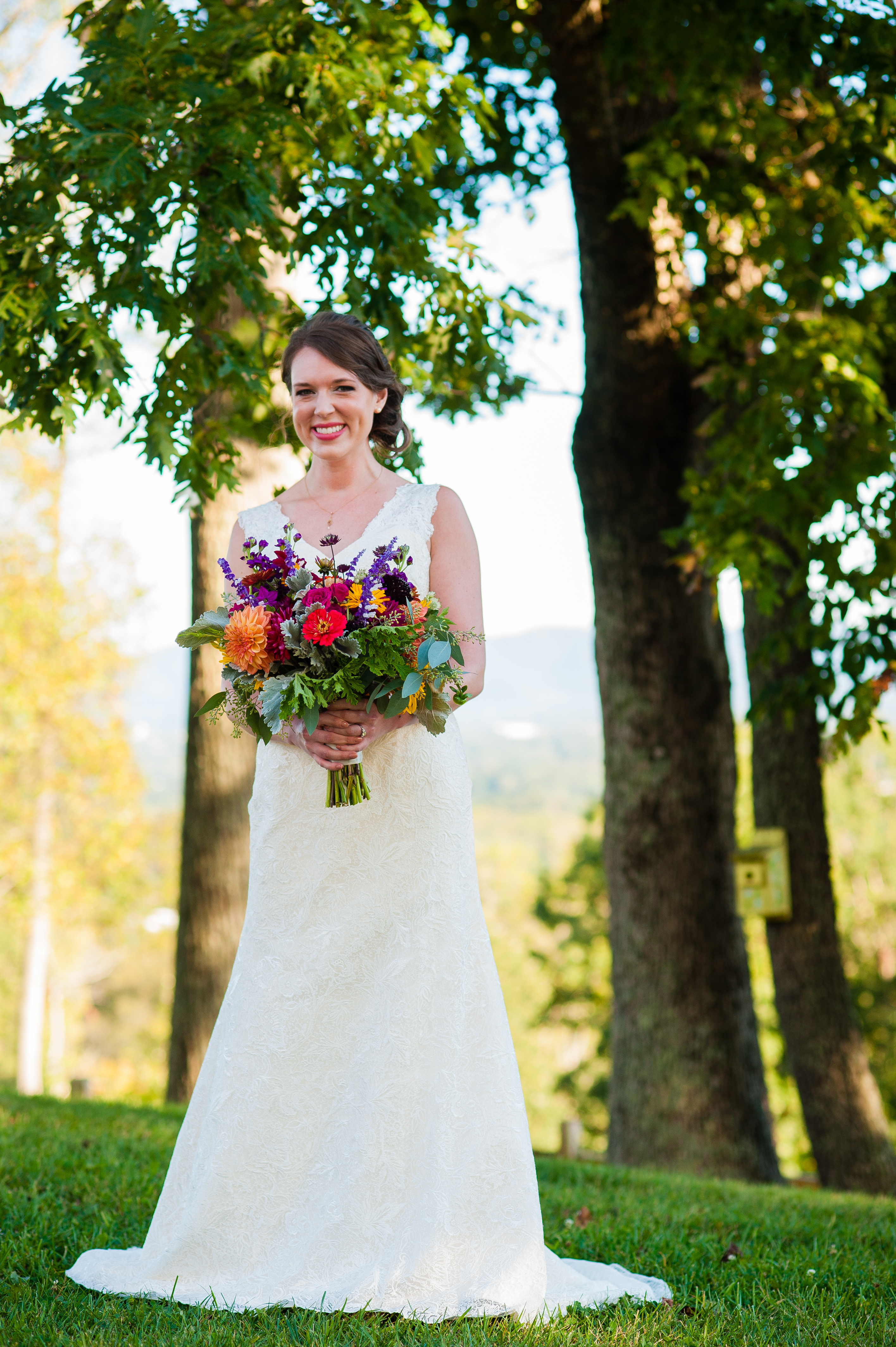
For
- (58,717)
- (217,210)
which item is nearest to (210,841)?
(217,210)

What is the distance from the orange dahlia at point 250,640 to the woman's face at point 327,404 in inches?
28.4

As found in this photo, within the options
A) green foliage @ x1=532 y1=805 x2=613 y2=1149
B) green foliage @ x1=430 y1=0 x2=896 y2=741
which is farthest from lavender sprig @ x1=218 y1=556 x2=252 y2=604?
green foliage @ x1=532 y1=805 x2=613 y2=1149

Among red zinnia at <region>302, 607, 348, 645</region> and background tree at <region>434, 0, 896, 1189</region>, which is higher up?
background tree at <region>434, 0, 896, 1189</region>

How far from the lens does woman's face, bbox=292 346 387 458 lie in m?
3.56

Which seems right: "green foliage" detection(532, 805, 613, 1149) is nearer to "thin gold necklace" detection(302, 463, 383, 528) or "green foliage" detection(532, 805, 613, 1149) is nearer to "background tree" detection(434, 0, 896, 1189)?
"background tree" detection(434, 0, 896, 1189)

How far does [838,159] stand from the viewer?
22.6ft

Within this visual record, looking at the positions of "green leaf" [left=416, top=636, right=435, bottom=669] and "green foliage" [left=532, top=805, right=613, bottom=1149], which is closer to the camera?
"green leaf" [left=416, top=636, right=435, bottom=669]

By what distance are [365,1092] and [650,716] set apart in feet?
16.2

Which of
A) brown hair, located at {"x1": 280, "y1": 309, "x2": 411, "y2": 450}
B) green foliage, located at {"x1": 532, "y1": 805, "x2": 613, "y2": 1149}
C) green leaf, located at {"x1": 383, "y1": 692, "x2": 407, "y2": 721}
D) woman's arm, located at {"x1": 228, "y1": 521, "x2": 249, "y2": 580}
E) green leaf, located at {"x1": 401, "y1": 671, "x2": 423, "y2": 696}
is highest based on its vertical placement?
brown hair, located at {"x1": 280, "y1": 309, "x2": 411, "y2": 450}

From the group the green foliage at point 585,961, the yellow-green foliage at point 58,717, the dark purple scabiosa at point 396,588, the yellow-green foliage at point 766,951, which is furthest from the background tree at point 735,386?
the green foliage at point 585,961

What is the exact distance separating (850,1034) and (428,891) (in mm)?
6078

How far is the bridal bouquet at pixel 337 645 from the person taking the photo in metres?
3.04

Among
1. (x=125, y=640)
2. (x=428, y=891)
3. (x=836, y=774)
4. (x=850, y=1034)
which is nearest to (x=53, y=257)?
(x=428, y=891)

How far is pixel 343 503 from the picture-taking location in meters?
3.64
